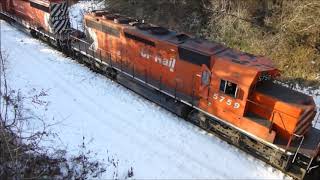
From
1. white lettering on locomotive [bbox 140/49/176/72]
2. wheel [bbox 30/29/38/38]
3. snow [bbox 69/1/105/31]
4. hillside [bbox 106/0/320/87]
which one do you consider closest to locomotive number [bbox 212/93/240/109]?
white lettering on locomotive [bbox 140/49/176/72]

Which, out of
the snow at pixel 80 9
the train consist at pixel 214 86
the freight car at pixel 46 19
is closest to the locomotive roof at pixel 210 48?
the train consist at pixel 214 86

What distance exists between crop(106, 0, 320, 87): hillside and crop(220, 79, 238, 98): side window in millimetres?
5726

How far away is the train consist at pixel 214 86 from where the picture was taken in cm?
1059

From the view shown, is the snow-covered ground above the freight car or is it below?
below

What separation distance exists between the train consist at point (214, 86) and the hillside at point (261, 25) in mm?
5347

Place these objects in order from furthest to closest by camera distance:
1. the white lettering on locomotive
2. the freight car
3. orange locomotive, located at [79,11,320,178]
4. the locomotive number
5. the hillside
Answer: the freight car → the hillside → the white lettering on locomotive → the locomotive number → orange locomotive, located at [79,11,320,178]

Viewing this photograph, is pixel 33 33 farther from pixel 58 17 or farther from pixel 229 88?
pixel 229 88

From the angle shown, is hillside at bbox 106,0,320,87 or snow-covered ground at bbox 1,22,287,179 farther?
hillside at bbox 106,0,320,87

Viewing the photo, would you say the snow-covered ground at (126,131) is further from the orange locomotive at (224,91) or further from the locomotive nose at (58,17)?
the locomotive nose at (58,17)

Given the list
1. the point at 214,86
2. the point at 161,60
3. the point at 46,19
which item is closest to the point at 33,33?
the point at 46,19

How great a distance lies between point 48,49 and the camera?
783 inches

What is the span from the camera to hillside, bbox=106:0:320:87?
51.9 ft

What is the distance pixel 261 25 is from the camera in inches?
710

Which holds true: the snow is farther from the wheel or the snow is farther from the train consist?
the train consist
